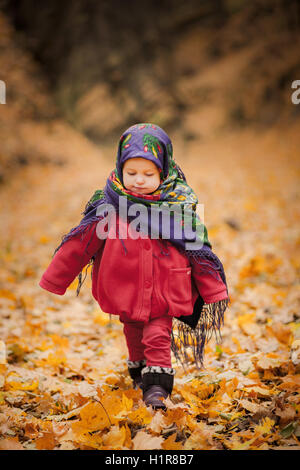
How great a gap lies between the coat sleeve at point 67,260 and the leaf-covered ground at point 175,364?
1.90 feet

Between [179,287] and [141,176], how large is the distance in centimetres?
60

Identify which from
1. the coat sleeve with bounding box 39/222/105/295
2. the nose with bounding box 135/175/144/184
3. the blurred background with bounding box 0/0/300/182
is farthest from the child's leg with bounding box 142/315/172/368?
the blurred background with bounding box 0/0/300/182

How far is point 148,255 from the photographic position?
205 centimetres

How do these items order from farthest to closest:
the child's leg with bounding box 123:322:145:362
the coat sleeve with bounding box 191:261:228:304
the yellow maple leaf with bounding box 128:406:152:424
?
the child's leg with bounding box 123:322:145:362 < the coat sleeve with bounding box 191:261:228:304 < the yellow maple leaf with bounding box 128:406:152:424

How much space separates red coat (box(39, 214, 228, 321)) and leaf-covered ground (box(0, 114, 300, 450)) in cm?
44

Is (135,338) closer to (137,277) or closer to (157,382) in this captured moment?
(157,382)

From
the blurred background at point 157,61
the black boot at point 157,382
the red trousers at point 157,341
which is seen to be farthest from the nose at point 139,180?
the blurred background at point 157,61

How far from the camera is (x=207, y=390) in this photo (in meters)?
2.20

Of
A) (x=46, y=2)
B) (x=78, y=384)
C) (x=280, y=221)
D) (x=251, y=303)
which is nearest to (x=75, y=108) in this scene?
(x=46, y=2)

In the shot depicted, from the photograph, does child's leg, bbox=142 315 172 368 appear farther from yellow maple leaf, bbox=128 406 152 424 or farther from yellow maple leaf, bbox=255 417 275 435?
yellow maple leaf, bbox=255 417 275 435

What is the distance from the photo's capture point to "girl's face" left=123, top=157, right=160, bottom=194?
2080 millimetres

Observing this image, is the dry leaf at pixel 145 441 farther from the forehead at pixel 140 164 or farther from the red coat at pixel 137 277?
the forehead at pixel 140 164

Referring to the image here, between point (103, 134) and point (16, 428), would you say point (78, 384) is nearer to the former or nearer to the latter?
point (16, 428)

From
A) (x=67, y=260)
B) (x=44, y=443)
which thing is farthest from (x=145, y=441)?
(x=67, y=260)
